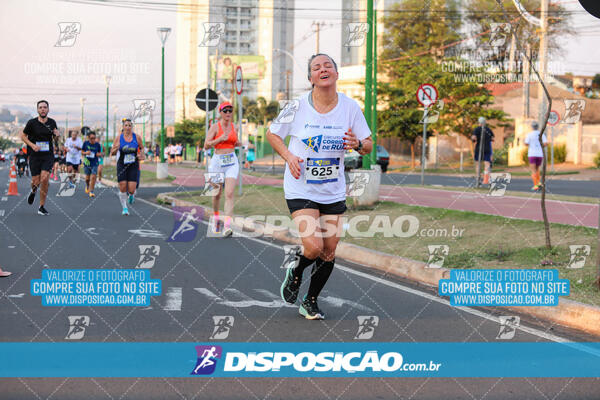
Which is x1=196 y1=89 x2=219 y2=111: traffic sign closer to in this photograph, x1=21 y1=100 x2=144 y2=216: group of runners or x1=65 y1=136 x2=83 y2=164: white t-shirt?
x1=21 y1=100 x2=144 y2=216: group of runners

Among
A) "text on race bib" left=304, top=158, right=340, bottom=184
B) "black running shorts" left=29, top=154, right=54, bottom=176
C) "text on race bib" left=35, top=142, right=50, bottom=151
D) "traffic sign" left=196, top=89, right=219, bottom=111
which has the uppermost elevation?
"traffic sign" left=196, top=89, right=219, bottom=111

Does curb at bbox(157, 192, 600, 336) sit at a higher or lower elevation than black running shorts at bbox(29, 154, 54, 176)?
lower

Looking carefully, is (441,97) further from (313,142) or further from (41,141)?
(313,142)

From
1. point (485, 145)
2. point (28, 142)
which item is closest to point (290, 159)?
point (28, 142)

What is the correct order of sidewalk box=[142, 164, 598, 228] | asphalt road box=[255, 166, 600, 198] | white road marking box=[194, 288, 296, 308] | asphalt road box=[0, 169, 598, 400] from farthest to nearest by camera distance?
asphalt road box=[255, 166, 600, 198] < sidewalk box=[142, 164, 598, 228] < white road marking box=[194, 288, 296, 308] < asphalt road box=[0, 169, 598, 400]

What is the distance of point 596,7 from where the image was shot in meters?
5.83

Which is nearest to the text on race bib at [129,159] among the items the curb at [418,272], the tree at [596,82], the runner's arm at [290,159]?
the curb at [418,272]

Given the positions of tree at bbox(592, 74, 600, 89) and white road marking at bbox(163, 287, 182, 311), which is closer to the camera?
white road marking at bbox(163, 287, 182, 311)

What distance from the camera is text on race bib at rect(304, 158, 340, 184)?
596 cm

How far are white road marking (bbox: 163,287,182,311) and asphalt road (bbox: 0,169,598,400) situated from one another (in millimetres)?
17

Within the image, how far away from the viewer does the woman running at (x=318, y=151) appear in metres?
5.94

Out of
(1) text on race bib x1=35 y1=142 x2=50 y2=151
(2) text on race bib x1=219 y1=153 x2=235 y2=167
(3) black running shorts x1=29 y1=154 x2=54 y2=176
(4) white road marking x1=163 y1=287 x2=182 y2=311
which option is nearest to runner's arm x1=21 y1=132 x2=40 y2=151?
(1) text on race bib x1=35 y1=142 x2=50 y2=151

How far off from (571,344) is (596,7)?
8.04ft

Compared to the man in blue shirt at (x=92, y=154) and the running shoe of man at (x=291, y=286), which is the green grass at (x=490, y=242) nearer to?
the running shoe of man at (x=291, y=286)
